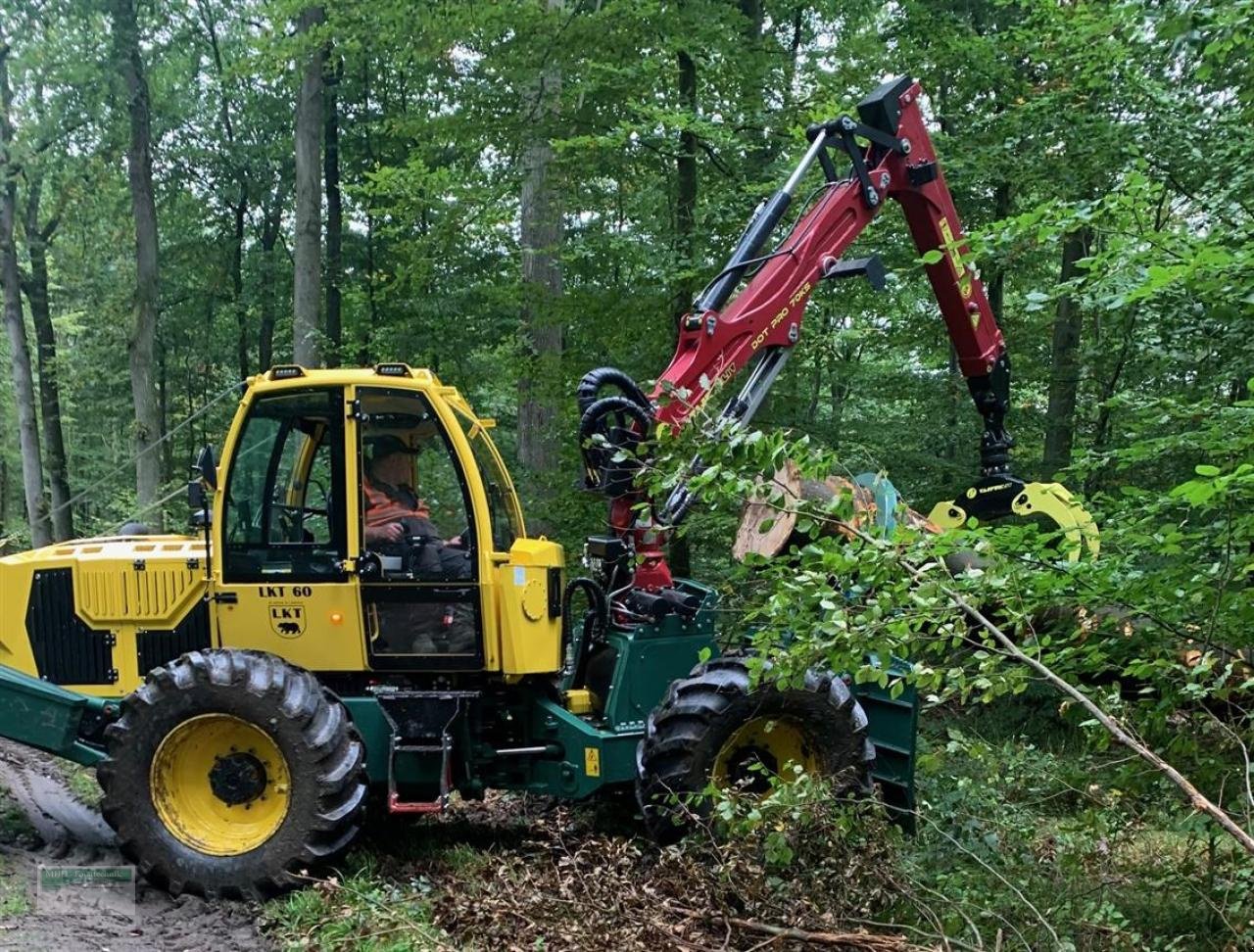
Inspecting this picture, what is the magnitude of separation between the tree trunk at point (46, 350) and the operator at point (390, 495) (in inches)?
690

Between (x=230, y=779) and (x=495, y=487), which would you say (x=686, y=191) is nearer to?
(x=495, y=487)

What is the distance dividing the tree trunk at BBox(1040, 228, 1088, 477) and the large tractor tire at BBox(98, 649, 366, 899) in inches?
304

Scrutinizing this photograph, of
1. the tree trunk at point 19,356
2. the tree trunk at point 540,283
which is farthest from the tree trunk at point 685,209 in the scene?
the tree trunk at point 19,356

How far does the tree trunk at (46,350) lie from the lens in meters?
20.3

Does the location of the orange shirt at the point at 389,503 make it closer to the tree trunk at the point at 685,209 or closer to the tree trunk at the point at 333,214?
the tree trunk at the point at 685,209

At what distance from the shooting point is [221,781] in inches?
193

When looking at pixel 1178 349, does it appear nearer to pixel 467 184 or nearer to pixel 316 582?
pixel 316 582

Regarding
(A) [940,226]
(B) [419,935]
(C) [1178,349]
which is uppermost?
(A) [940,226]

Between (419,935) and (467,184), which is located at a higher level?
(467,184)

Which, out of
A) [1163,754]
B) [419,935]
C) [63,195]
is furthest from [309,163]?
[1163,754]

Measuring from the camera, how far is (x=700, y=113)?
307 inches

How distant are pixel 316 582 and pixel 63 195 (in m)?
18.0

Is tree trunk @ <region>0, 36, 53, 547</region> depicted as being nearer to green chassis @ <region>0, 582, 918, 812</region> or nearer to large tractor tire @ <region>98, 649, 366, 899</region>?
green chassis @ <region>0, 582, 918, 812</region>

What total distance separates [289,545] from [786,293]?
10.2ft
